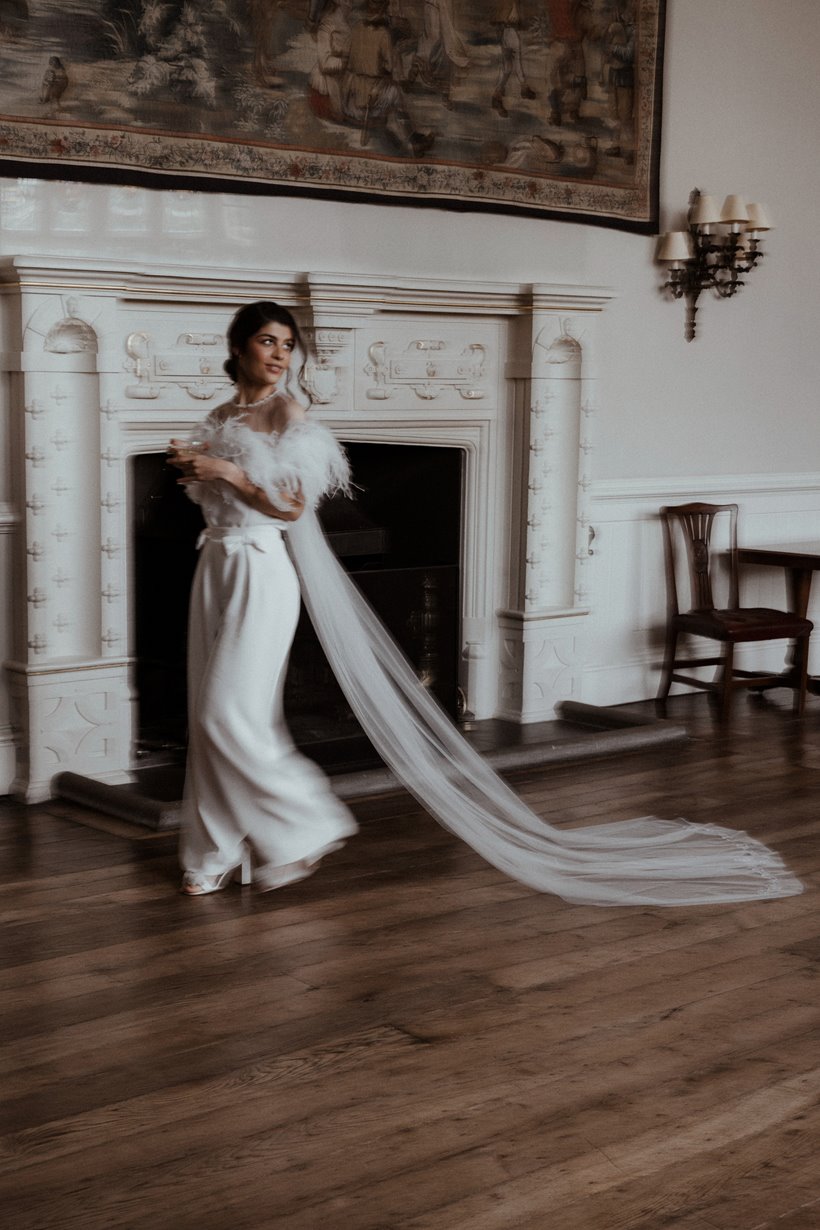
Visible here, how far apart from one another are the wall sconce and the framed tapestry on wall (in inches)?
8.2

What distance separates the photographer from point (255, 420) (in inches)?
170

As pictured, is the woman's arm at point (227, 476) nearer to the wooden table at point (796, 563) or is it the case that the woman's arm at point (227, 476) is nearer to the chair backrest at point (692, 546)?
the chair backrest at point (692, 546)

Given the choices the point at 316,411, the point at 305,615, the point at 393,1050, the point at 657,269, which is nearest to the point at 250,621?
the point at 393,1050

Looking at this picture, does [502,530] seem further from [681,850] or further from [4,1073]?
[4,1073]

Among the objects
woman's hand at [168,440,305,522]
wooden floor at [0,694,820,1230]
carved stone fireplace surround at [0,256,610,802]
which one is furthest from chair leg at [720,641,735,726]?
woman's hand at [168,440,305,522]

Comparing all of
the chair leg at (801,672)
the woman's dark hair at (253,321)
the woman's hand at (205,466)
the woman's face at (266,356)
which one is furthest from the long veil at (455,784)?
the chair leg at (801,672)

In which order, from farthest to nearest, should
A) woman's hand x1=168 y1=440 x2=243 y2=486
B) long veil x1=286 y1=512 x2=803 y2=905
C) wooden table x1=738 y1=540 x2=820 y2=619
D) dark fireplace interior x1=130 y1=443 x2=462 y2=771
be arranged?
wooden table x1=738 y1=540 x2=820 y2=619, dark fireplace interior x1=130 y1=443 x2=462 y2=771, long veil x1=286 y1=512 x2=803 y2=905, woman's hand x1=168 y1=440 x2=243 y2=486

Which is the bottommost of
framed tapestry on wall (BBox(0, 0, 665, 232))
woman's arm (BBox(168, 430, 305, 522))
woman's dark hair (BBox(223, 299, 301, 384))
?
woman's arm (BBox(168, 430, 305, 522))

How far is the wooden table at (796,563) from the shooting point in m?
7.30

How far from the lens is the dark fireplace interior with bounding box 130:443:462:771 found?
237 inches

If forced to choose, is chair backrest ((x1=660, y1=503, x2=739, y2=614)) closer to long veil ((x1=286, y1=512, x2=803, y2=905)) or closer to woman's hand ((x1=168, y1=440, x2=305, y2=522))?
long veil ((x1=286, y1=512, x2=803, y2=905))

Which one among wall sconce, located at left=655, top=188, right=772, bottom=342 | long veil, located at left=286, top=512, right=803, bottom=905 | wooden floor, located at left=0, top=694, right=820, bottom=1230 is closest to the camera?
wooden floor, located at left=0, top=694, right=820, bottom=1230

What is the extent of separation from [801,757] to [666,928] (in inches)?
95.4

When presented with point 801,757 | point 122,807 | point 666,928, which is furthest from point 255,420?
point 801,757
